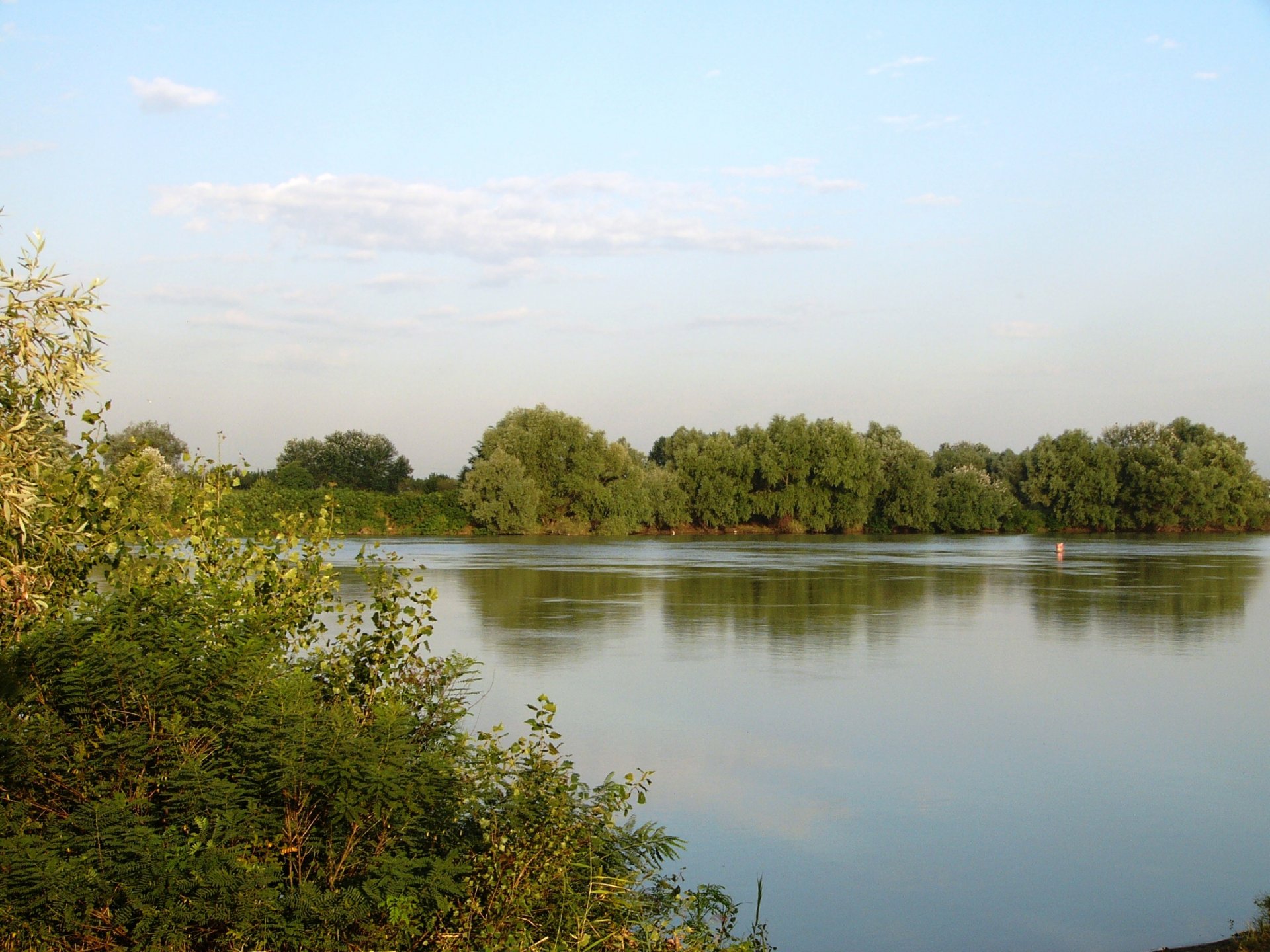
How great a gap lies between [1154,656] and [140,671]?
12.9 m

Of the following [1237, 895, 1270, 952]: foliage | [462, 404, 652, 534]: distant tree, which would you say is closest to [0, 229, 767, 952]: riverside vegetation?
[1237, 895, 1270, 952]: foliage

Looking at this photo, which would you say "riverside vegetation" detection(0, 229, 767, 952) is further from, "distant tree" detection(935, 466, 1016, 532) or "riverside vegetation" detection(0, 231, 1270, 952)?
"distant tree" detection(935, 466, 1016, 532)

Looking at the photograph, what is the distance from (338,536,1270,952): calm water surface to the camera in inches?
241

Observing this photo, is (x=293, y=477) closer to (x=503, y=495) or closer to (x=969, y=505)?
(x=503, y=495)

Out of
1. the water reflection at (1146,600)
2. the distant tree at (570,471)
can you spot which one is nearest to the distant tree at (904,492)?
the distant tree at (570,471)

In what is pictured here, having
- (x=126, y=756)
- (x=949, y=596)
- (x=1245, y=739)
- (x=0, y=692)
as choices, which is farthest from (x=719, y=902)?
(x=949, y=596)

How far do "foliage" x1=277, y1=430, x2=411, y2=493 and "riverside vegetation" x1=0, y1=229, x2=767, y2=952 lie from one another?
7369 centimetres

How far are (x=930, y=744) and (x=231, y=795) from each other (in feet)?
21.3

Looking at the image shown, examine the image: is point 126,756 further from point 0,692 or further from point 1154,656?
point 1154,656

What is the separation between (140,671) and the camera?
177 inches

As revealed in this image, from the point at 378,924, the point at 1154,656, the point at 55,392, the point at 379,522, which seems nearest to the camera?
the point at 378,924

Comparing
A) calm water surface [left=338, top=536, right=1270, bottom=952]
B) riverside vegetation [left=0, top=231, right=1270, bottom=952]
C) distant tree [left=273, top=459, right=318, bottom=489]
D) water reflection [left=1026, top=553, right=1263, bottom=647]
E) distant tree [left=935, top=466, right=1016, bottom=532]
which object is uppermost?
distant tree [left=273, top=459, right=318, bottom=489]

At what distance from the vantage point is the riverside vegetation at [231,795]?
161 inches

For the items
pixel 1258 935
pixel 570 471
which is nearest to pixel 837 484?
pixel 570 471
